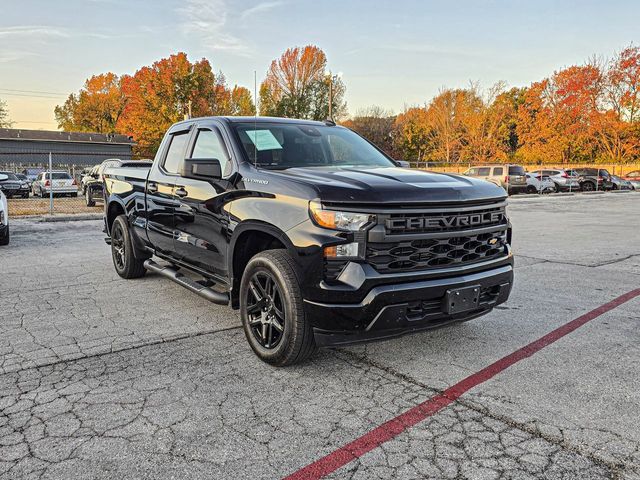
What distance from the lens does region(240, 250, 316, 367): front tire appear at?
3.41m

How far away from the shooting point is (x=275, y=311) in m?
3.63

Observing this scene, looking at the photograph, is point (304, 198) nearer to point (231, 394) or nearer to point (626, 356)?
point (231, 394)

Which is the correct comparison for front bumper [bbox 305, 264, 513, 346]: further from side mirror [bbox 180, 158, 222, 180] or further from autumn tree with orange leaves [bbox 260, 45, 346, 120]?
autumn tree with orange leaves [bbox 260, 45, 346, 120]

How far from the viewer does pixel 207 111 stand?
59.2 m

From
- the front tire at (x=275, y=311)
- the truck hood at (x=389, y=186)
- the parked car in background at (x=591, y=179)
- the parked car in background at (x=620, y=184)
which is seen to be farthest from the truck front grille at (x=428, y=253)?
the parked car in background at (x=620, y=184)

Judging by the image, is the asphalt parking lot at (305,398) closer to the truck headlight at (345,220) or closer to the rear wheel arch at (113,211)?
the truck headlight at (345,220)

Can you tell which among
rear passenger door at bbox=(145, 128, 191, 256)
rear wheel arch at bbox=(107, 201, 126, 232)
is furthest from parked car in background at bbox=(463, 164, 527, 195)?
rear passenger door at bbox=(145, 128, 191, 256)

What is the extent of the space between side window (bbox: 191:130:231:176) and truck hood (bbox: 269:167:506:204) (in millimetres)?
629

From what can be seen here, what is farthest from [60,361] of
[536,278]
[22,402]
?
[536,278]

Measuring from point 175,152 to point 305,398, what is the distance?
3235 mm

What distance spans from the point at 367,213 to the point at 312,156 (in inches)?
60.3

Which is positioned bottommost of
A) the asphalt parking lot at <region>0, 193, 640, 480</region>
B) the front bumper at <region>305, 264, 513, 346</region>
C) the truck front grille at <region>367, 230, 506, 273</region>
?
the asphalt parking lot at <region>0, 193, 640, 480</region>

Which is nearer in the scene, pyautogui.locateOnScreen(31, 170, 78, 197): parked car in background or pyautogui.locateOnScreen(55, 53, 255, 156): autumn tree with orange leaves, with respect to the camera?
pyautogui.locateOnScreen(31, 170, 78, 197): parked car in background

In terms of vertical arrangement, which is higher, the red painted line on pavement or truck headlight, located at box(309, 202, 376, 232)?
truck headlight, located at box(309, 202, 376, 232)
